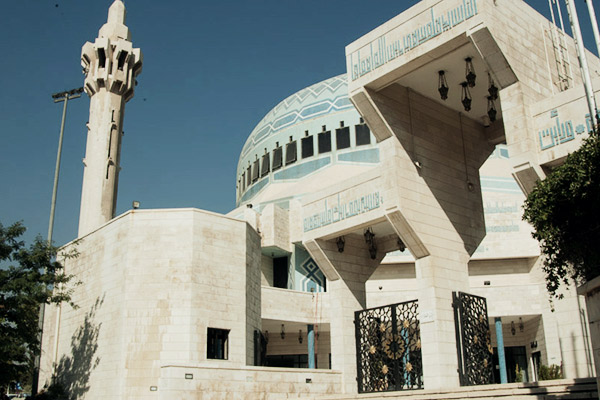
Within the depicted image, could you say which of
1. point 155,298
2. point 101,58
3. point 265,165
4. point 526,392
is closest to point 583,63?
point 526,392

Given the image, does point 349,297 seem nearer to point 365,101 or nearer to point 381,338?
point 381,338

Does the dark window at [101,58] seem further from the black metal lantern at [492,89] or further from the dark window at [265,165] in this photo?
the black metal lantern at [492,89]

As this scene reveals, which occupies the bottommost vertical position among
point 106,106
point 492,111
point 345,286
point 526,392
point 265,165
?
point 526,392

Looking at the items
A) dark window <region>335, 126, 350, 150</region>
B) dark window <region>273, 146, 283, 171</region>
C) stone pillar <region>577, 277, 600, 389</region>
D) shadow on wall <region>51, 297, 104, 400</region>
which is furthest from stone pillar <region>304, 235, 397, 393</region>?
dark window <region>273, 146, 283, 171</region>

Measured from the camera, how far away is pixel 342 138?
3662 cm

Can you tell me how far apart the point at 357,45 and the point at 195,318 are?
9295mm

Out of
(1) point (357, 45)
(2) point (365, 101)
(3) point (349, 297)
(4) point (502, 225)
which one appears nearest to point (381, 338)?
(3) point (349, 297)

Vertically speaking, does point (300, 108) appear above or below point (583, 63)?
above

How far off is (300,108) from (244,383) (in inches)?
1001

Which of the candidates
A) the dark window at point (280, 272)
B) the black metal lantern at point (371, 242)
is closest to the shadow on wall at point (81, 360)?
the black metal lantern at point (371, 242)

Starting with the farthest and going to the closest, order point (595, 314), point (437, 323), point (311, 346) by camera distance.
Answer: point (311, 346), point (437, 323), point (595, 314)

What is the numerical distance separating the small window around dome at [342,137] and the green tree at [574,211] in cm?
2676

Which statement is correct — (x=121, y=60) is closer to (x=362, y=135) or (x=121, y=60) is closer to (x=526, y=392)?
(x=362, y=135)

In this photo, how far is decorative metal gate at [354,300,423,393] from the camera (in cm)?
1642
